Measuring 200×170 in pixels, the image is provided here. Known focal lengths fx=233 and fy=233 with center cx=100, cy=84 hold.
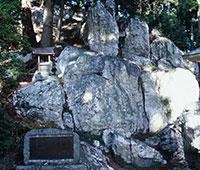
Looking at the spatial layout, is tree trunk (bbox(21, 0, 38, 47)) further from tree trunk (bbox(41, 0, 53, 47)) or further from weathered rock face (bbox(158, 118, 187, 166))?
weathered rock face (bbox(158, 118, 187, 166))

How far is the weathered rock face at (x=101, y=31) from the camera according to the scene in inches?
661

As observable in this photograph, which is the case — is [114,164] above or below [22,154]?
below

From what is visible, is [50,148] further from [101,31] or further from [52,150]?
[101,31]

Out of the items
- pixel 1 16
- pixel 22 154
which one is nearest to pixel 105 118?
pixel 22 154

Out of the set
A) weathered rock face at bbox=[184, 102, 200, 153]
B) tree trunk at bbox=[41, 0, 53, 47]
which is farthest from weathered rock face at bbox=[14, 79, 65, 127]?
weathered rock face at bbox=[184, 102, 200, 153]

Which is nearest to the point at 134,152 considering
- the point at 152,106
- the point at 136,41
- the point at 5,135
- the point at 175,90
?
the point at 152,106

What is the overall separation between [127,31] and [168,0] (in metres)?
6.06

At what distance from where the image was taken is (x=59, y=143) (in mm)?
Result: 7062

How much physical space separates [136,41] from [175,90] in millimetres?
6240

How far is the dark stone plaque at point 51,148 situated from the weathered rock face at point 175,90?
8063mm

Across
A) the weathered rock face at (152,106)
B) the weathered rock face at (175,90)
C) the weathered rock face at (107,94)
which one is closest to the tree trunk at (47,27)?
the weathered rock face at (107,94)

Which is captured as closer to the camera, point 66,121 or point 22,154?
point 22,154

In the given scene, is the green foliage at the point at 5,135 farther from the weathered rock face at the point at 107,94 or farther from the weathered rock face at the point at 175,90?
the weathered rock face at the point at 175,90

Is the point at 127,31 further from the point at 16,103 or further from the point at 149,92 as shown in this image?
the point at 16,103
